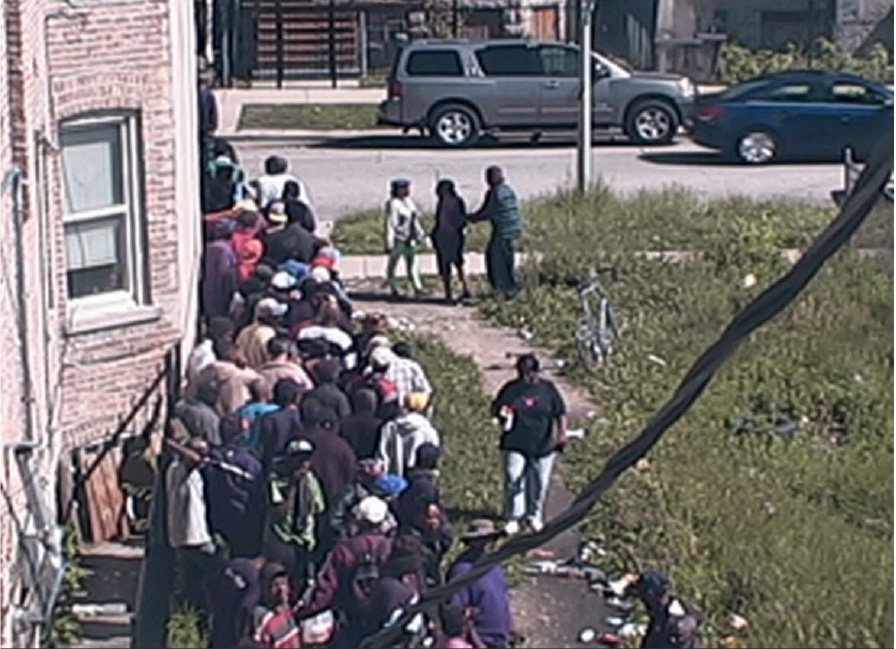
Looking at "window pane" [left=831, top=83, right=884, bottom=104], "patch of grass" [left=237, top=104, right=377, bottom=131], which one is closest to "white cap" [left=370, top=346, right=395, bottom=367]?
"window pane" [left=831, top=83, right=884, bottom=104]

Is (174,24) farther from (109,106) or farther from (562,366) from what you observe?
(562,366)

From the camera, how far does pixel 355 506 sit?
496 inches

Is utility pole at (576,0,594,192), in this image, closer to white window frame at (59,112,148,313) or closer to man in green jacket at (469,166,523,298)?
man in green jacket at (469,166,523,298)

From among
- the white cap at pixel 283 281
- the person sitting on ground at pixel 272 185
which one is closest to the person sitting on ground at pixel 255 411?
the white cap at pixel 283 281

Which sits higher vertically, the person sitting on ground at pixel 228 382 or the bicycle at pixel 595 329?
the person sitting on ground at pixel 228 382

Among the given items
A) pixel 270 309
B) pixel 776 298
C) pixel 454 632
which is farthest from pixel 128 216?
pixel 776 298

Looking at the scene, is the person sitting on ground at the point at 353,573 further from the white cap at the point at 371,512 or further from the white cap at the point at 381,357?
the white cap at the point at 381,357

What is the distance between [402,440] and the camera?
14.0 meters

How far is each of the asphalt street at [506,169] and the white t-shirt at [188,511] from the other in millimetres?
14267

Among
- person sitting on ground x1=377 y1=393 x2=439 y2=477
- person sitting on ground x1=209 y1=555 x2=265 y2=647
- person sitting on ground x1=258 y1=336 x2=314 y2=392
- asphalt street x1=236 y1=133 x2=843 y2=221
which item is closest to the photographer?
person sitting on ground x1=209 y1=555 x2=265 y2=647

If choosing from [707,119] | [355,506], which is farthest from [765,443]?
[707,119]

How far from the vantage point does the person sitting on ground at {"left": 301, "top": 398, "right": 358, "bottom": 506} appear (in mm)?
13234

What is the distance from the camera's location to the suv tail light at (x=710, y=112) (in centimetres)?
3212

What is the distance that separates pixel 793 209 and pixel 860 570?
46.6 feet
